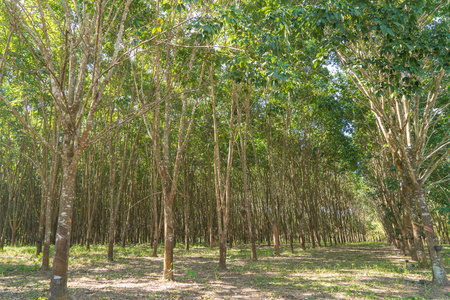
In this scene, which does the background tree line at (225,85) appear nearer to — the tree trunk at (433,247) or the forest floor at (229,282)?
the tree trunk at (433,247)

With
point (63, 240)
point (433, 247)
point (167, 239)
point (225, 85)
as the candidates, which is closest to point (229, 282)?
point (167, 239)

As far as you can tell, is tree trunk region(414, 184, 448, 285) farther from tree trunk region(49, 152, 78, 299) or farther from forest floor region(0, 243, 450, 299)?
tree trunk region(49, 152, 78, 299)

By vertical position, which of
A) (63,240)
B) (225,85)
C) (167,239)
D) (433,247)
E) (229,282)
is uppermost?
(225,85)

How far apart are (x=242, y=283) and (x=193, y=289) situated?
1.33m

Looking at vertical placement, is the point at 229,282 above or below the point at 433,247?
below

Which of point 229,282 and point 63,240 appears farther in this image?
point 229,282

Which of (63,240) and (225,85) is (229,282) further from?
(225,85)

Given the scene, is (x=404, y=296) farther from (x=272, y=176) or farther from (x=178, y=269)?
(x=272, y=176)

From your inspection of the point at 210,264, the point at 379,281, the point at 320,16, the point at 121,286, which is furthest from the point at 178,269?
the point at 320,16

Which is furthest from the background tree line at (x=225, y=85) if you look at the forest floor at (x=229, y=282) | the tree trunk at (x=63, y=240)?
the forest floor at (x=229, y=282)

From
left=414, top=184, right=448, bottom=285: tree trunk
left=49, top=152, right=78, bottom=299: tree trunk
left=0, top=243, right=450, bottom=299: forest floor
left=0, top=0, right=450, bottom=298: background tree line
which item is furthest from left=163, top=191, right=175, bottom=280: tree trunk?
left=414, top=184, right=448, bottom=285: tree trunk

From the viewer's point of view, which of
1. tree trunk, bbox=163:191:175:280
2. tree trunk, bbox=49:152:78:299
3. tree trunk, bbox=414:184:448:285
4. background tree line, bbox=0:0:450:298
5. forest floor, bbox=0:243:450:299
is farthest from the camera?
tree trunk, bbox=163:191:175:280

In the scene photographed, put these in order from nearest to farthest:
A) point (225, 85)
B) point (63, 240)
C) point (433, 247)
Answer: point (63, 240) < point (433, 247) < point (225, 85)

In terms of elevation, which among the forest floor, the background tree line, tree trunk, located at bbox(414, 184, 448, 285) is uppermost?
the background tree line
